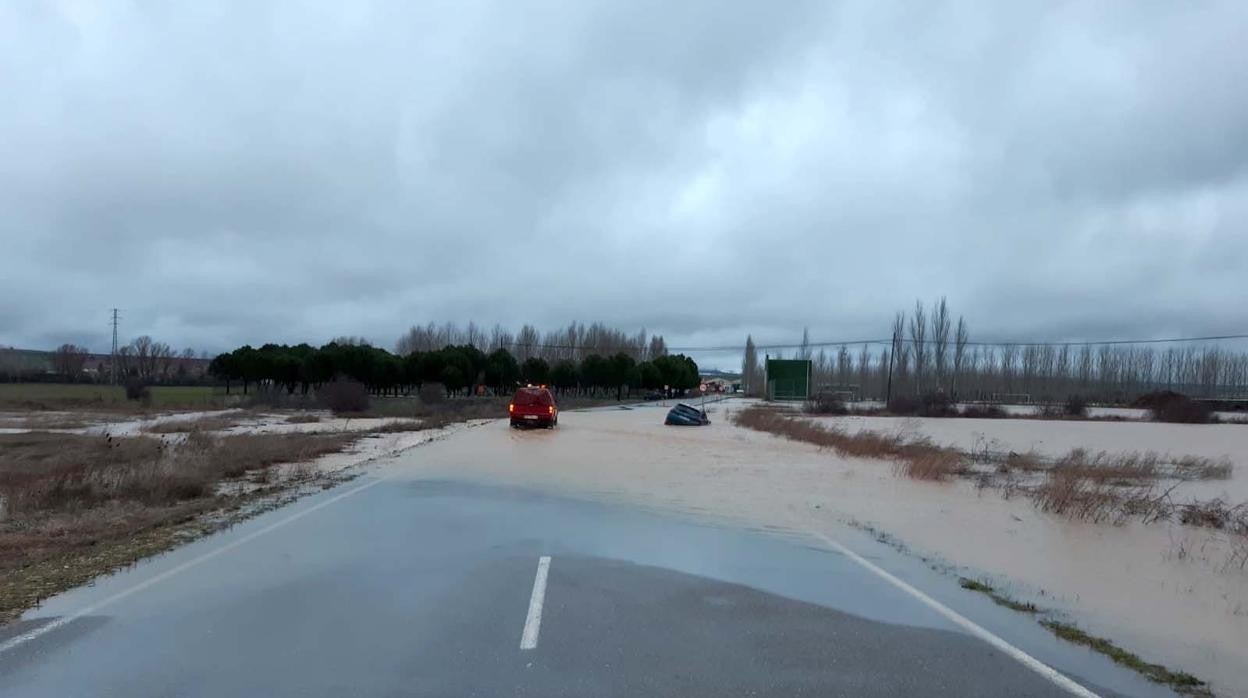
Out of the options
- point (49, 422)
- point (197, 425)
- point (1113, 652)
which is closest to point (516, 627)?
point (1113, 652)

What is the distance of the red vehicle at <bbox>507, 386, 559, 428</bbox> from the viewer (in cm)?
4475

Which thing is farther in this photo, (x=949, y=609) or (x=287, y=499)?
(x=287, y=499)

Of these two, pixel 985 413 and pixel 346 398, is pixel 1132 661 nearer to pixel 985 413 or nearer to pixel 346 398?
pixel 346 398

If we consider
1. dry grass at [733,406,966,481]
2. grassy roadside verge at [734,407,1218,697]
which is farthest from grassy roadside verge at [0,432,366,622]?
dry grass at [733,406,966,481]

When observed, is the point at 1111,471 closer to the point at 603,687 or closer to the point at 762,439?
the point at 762,439

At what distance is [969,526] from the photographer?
15.1 metres

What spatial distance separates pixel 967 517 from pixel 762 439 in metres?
24.4

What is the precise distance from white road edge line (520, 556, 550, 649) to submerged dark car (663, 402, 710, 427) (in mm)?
41885

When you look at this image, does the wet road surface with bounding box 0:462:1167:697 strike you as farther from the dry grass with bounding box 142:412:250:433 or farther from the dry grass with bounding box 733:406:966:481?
the dry grass with bounding box 142:412:250:433

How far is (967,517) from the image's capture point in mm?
16312

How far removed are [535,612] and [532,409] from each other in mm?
37291

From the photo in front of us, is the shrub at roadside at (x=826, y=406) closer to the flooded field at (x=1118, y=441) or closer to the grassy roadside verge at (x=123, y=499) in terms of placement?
the flooded field at (x=1118, y=441)

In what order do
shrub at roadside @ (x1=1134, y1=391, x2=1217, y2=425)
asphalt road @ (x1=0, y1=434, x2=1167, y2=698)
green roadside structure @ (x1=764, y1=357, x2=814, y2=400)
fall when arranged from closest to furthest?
1. asphalt road @ (x1=0, y1=434, x2=1167, y2=698)
2. shrub at roadside @ (x1=1134, y1=391, x2=1217, y2=425)
3. green roadside structure @ (x1=764, y1=357, x2=814, y2=400)

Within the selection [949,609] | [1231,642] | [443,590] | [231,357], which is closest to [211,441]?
[443,590]
